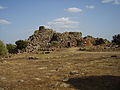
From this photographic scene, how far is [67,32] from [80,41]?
11.5 m

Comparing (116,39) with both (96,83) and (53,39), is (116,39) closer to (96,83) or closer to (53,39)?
(53,39)

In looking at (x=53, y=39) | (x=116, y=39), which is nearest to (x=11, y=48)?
(x=53, y=39)

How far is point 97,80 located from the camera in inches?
663

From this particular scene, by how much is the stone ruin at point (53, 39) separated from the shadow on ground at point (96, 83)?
60225mm

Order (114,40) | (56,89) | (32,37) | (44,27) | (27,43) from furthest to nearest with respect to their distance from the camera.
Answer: (44,27), (32,37), (27,43), (114,40), (56,89)

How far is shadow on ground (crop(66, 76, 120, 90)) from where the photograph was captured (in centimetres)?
1467

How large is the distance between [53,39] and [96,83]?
72.0m

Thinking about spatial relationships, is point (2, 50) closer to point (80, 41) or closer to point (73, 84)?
point (80, 41)

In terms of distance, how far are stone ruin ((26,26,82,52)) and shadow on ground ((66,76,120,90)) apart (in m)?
60.2

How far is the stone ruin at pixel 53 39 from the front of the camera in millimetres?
79562

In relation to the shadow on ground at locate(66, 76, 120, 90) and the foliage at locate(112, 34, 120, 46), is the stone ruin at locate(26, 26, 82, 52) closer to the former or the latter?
A: the foliage at locate(112, 34, 120, 46)

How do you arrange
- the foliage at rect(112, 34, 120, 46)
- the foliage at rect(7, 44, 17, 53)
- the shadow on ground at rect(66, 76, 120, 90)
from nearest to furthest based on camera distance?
1. the shadow on ground at rect(66, 76, 120, 90)
2. the foliage at rect(112, 34, 120, 46)
3. the foliage at rect(7, 44, 17, 53)

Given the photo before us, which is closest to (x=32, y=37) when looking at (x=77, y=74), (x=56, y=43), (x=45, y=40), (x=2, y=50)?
(x=45, y=40)

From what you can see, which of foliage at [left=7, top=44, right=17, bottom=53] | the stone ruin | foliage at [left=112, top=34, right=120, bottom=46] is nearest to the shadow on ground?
foliage at [left=112, top=34, right=120, bottom=46]
